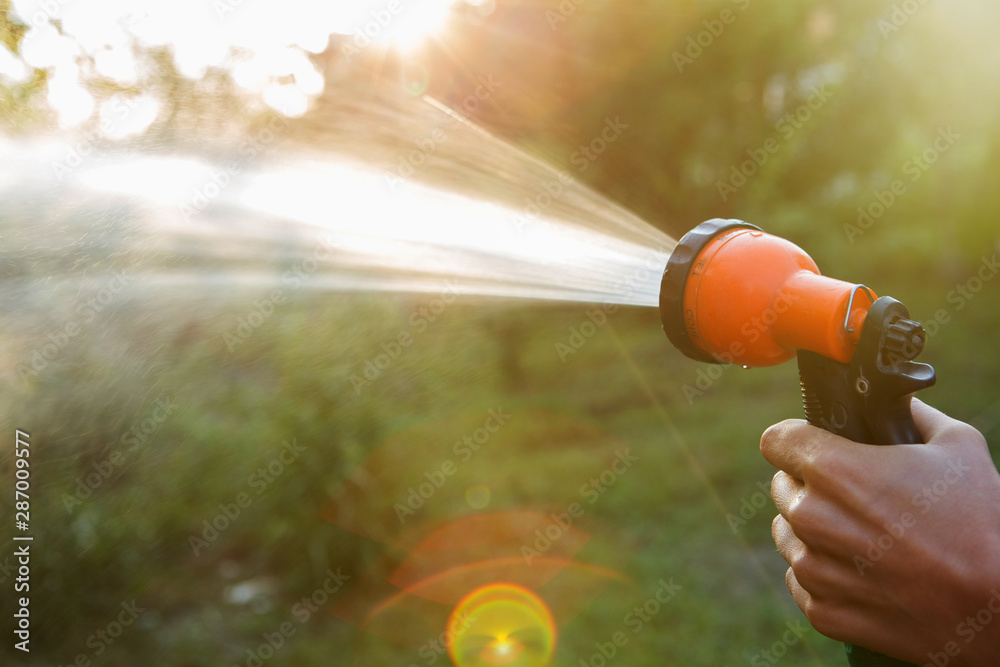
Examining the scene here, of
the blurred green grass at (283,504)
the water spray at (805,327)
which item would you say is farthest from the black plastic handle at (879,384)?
the blurred green grass at (283,504)

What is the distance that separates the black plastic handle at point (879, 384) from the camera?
Answer: 4.52 ft

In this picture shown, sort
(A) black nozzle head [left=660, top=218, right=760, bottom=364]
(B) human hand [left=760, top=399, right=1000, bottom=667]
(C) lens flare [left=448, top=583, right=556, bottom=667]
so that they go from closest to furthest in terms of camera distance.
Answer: (B) human hand [left=760, top=399, right=1000, bottom=667], (A) black nozzle head [left=660, top=218, right=760, bottom=364], (C) lens flare [left=448, top=583, right=556, bottom=667]

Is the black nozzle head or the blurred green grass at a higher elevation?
the black nozzle head

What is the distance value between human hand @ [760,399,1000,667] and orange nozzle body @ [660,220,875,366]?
208mm

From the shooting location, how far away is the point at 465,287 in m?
3.79

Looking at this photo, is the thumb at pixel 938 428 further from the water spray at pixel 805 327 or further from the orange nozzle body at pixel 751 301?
the orange nozzle body at pixel 751 301

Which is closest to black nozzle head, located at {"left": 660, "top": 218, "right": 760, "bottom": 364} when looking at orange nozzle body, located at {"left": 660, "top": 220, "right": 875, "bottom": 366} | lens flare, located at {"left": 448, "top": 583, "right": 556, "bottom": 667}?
orange nozzle body, located at {"left": 660, "top": 220, "right": 875, "bottom": 366}

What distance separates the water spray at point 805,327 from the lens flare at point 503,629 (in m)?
2.29

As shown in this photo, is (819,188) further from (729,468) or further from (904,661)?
(904,661)

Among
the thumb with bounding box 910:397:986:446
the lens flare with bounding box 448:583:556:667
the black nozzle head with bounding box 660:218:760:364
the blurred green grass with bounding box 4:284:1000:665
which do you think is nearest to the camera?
the thumb with bounding box 910:397:986:446

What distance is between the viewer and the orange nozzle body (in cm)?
144

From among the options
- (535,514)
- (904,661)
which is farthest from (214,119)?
(535,514)

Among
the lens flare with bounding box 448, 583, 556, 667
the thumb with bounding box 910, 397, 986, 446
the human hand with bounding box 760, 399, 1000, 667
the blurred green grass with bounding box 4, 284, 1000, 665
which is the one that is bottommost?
the lens flare with bounding box 448, 583, 556, 667

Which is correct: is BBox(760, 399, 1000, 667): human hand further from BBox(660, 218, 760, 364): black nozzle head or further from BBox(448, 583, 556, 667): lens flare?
BBox(448, 583, 556, 667): lens flare
